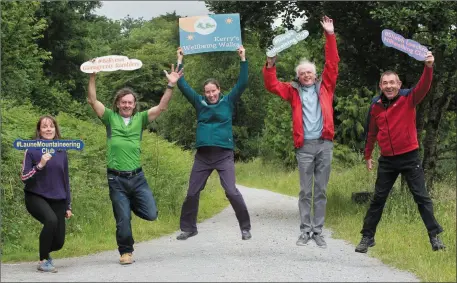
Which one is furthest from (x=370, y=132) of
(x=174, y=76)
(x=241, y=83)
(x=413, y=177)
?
(x=174, y=76)

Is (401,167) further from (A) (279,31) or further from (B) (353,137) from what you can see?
(B) (353,137)

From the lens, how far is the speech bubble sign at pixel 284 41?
847 centimetres

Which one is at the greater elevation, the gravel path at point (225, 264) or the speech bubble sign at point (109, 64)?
the speech bubble sign at point (109, 64)

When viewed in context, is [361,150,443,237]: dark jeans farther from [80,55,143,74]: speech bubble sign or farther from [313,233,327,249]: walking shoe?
[80,55,143,74]: speech bubble sign

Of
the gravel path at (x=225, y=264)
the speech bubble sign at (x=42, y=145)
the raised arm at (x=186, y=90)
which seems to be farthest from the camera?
the raised arm at (x=186, y=90)

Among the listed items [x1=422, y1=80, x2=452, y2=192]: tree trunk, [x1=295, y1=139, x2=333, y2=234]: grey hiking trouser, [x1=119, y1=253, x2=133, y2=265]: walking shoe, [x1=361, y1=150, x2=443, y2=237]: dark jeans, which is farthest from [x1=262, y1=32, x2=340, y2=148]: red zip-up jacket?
[x1=422, y1=80, x2=452, y2=192]: tree trunk

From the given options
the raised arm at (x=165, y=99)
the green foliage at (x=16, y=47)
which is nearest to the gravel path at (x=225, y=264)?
the raised arm at (x=165, y=99)

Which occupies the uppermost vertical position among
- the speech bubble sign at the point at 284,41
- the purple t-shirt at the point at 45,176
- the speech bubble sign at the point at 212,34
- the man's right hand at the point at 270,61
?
the speech bubble sign at the point at 212,34

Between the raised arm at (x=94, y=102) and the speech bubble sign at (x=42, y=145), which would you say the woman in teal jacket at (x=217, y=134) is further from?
the speech bubble sign at (x=42, y=145)

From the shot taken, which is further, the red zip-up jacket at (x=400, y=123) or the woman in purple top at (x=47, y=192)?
the red zip-up jacket at (x=400, y=123)

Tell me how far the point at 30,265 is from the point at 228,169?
2.93m

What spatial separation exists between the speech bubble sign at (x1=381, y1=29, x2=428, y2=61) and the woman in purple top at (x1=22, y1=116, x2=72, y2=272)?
14.3 feet

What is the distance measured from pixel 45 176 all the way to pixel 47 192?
0.20 metres

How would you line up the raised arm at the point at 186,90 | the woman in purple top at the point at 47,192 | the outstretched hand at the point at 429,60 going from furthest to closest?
the raised arm at the point at 186,90, the woman in purple top at the point at 47,192, the outstretched hand at the point at 429,60
